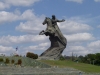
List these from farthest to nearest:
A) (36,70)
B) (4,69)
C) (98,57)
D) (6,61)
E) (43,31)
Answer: (98,57), (43,31), (6,61), (36,70), (4,69)

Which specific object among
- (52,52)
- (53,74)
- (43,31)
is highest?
(43,31)

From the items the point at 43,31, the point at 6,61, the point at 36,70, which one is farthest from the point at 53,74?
the point at 43,31

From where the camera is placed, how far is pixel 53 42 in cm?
3538

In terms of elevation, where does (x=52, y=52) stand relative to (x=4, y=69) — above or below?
above

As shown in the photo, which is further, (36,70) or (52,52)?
(52,52)

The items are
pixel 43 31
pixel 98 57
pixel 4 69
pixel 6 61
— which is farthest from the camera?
pixel 98 57

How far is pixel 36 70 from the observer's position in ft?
71.9

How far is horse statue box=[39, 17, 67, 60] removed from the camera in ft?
112

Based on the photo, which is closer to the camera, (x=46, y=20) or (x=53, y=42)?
(x=46, y=20)

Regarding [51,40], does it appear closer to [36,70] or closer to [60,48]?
[60,48]

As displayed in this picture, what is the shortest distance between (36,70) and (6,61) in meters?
5.20

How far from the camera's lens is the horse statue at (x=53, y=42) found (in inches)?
1347

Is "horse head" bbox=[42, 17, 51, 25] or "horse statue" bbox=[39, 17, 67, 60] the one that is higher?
"horse head" bbox=[42, 17, 51, 25]

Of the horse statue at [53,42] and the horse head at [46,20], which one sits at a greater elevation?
the horse head at [46,20]
